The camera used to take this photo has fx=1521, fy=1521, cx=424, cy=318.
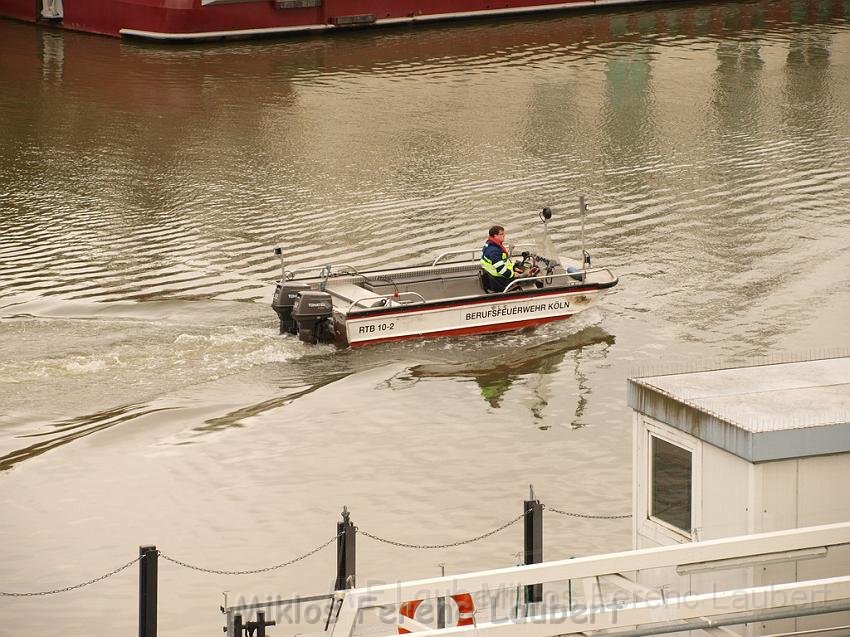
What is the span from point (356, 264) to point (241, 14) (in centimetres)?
2338

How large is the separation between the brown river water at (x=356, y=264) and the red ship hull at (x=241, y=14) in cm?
69

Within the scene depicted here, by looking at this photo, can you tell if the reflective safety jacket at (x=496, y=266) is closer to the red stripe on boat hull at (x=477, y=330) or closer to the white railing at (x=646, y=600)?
the red stripe on boat hull at (x=477, y=330)

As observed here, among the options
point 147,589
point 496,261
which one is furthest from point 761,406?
point 496,261

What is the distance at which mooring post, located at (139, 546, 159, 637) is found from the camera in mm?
10680

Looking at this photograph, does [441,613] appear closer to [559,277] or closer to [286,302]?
[286,302]

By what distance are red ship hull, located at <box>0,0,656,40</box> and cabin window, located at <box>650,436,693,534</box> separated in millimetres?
37123

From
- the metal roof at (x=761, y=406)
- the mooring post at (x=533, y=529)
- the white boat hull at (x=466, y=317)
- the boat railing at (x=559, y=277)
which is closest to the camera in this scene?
the metal roof at (x=761, y=406)

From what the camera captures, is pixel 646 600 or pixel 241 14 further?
pixel 241 14

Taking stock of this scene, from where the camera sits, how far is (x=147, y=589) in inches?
430

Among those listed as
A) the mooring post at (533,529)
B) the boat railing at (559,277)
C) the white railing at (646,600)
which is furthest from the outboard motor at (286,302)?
the white railing at (646,600)

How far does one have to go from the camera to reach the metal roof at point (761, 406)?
9.77m

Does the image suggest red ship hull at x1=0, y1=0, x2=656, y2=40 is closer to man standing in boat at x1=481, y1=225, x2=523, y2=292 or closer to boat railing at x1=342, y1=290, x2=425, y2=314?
boat railing at x1=342, y1=290, x2=425, y2=314

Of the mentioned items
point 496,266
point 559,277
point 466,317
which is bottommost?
point 466,317

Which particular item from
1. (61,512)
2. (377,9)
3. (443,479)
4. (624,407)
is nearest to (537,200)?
(624,407)
